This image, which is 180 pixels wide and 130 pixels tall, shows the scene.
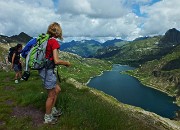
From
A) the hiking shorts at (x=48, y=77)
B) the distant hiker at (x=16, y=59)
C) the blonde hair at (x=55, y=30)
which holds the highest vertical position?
the blonde hair at (x=55, y=30)

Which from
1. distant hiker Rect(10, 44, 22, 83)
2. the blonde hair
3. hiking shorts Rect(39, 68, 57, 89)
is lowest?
distant hiker Rect(10, 44, 22, 83)

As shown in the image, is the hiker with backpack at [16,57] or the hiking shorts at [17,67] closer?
the hiker with backpack at [16,57]

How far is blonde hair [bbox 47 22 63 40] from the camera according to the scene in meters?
12.3

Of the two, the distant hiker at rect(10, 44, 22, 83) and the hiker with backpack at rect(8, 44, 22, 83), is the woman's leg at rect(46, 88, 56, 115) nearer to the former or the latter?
the hiker with backpack at rect(8, 44, 22, 83)

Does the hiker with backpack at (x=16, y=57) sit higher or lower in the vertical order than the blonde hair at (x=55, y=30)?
lower

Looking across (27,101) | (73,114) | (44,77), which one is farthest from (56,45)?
(27,101)

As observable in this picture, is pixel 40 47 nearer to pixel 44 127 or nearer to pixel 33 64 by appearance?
pixel 33 64

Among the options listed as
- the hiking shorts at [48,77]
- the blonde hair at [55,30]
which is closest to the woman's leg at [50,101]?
the hiking shorts at [48,77]

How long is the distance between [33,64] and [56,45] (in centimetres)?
135

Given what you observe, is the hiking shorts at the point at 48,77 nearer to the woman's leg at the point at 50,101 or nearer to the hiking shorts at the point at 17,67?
the woman's leg at the point at 50,101

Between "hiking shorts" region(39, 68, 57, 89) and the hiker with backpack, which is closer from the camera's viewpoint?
"hiking shorts" region(39, 68, 57, 89)

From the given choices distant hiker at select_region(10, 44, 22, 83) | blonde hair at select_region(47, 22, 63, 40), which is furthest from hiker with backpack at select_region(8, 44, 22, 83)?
blonde hair at select_region(47, 22, 63, 40)

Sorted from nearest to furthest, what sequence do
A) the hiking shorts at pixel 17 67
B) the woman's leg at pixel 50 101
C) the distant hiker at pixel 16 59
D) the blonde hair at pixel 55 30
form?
1. the blonde hair at pixel 55 30
2. the woman's leg at pixel 50 101
3. the distant hiker at pixel 16 59
4. the hiking shorts at pixel 17 67

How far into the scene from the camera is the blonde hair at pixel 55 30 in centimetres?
1233
